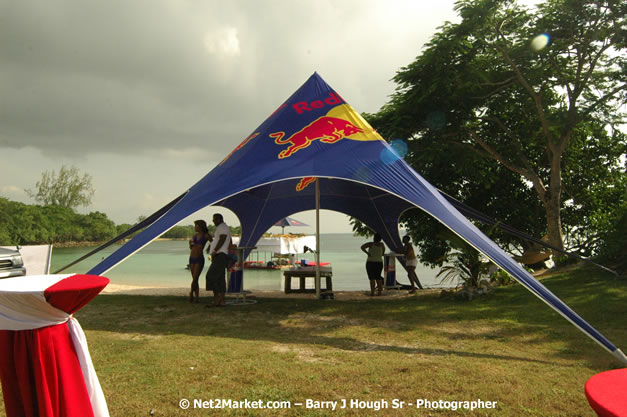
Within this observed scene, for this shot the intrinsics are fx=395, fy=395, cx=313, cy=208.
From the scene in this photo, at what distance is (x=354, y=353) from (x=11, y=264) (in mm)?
8513

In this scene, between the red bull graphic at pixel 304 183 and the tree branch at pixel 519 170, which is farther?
the tree branch at pixel 519 170

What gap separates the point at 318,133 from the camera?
713cm

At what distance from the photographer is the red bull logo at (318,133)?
6862mm

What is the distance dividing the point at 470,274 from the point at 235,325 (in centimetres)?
482

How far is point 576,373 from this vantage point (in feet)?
11.4

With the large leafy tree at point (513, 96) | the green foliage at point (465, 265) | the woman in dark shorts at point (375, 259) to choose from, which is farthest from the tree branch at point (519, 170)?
the woman in dark shorts at point (375, 259)

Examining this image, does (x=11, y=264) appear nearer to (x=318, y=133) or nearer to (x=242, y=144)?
(x=242, y=144)

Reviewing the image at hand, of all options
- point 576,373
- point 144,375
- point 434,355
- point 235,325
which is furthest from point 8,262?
A: point 576,373

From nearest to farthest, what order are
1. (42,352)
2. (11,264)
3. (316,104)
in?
(42,352), (316,104), (11,264)

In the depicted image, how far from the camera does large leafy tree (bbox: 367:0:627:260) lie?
10.5 metres

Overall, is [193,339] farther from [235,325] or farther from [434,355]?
[434,355]

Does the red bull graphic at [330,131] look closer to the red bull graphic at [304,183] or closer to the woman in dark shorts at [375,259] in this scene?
the red bull graphic at [304,183]

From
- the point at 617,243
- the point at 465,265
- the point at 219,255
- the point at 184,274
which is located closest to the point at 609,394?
the point at 219,255

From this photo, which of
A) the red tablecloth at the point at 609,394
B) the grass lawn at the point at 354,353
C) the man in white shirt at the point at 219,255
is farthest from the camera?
the man in white shirt at the point at 219,255
